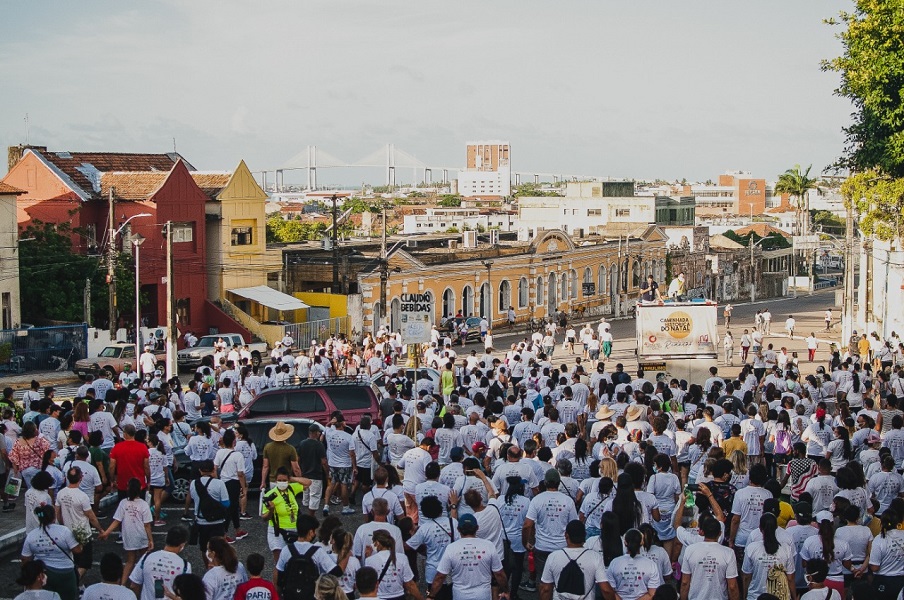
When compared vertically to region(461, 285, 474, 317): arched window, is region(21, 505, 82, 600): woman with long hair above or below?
above

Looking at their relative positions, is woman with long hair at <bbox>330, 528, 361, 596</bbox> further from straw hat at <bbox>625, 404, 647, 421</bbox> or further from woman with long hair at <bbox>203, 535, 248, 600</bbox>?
straw hat at <bbox>625, 404, 647, 421</bbox>

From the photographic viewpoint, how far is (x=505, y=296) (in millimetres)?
60438

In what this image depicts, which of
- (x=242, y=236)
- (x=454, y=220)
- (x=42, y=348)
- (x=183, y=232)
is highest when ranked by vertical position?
(x=454, y=220)

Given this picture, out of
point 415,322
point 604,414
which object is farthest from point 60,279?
point 604,414

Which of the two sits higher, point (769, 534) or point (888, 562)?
point (769, 534)

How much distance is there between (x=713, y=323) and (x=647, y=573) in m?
24.3

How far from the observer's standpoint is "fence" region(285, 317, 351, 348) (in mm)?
47194

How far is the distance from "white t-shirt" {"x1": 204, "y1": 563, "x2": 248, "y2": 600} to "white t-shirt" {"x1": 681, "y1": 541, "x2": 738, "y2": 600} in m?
3.95

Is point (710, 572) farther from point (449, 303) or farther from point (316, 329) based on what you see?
point (449, 303)

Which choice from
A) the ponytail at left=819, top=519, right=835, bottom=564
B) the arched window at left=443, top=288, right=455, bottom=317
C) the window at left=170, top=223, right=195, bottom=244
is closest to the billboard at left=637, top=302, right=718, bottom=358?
the window at left=170, top=223, right=195, bottom=244

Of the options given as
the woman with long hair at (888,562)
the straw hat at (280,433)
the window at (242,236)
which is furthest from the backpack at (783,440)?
the window at (242,236)

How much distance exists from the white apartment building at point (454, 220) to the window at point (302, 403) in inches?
4190

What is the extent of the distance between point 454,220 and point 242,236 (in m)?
94.6

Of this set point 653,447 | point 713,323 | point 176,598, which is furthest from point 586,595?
point 713,323
